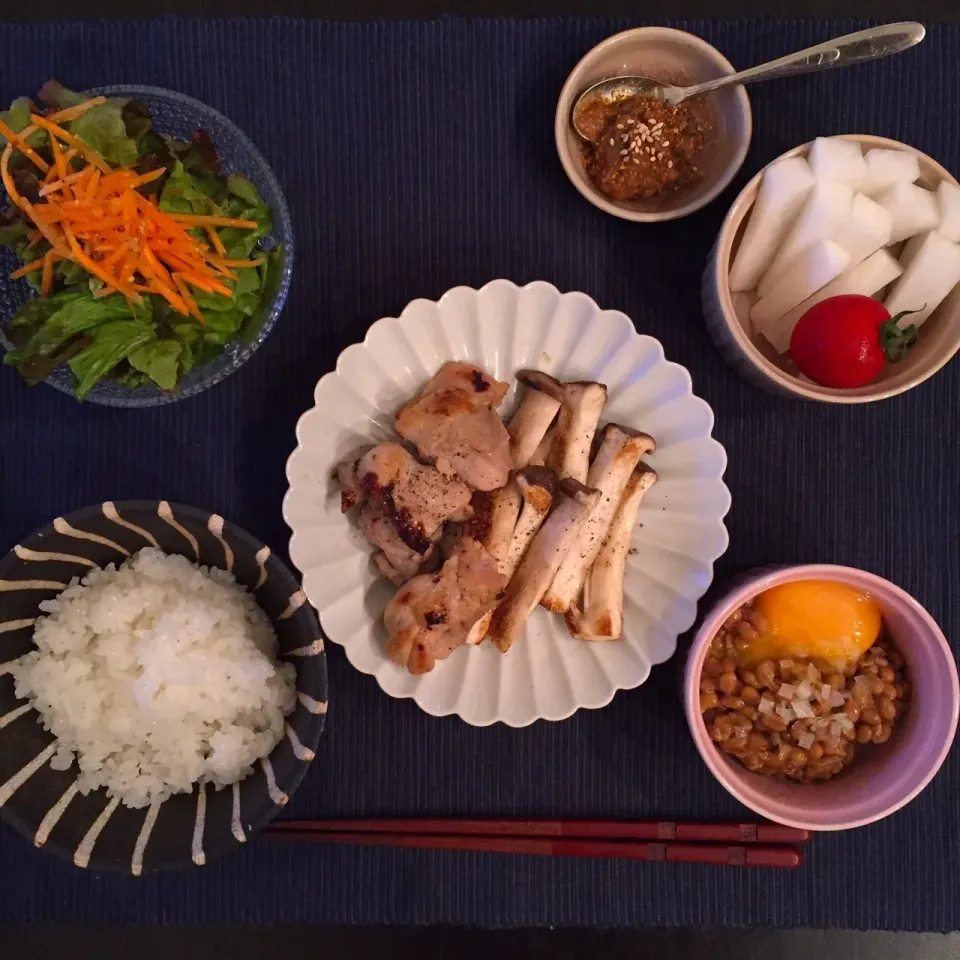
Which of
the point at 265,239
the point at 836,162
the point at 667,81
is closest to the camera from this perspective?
the point at 836,162

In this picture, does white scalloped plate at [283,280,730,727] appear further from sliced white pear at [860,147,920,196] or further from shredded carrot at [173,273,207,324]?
sliced white pear at [860,147,920,196]

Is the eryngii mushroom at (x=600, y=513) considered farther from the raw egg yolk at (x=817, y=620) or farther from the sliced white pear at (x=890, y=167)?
the sliced white pear at (x=890, y=167)

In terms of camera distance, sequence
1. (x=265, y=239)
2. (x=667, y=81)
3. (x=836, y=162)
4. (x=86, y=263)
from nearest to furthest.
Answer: (x=86, y=263)
(x=836, y=162)
(x=265, y=239)
(x=667, y=81)

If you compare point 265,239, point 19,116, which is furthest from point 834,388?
point 19,116

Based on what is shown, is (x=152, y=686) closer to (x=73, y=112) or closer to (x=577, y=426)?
(x=577, y=426)

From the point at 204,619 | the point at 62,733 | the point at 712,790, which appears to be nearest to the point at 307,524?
the point at 204,619

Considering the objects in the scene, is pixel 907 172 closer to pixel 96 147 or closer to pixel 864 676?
pixel 864 676
